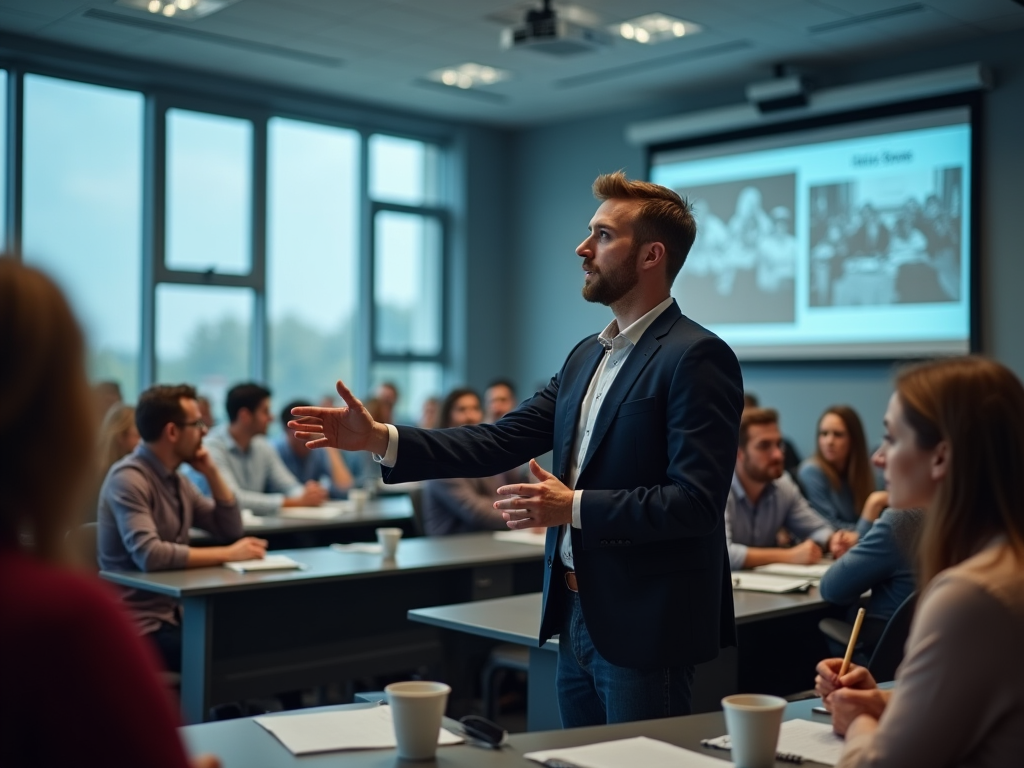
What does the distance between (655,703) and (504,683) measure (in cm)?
280

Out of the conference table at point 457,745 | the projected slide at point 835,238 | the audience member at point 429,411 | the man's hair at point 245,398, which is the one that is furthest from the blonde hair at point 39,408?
the audience member at point 429,411

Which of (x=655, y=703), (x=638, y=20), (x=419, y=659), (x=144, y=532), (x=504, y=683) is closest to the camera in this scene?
(x=655, y=703)

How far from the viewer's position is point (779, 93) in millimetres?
7266

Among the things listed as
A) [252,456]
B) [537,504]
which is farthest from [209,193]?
[537,504]

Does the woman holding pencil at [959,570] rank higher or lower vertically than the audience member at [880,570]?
higher

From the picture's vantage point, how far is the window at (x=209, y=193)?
7.71m

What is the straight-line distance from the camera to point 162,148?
757 centimetres

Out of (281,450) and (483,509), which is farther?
(281,450)

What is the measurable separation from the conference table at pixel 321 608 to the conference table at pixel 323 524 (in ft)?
2.15

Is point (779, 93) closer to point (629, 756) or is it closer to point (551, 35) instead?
point (551, 35)

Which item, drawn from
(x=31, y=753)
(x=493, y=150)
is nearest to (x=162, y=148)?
(x=493, y=150)

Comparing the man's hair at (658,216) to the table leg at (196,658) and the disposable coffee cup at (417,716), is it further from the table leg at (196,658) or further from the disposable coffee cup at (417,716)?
the table leg at (196,658)

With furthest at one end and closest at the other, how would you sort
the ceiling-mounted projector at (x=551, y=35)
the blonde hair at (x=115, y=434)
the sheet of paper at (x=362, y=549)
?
the ceiling-mounted projector at (x=551, y=35) < the blonde hair at (x=115, y=434) < the sheet of paper at (x=362, y=549)

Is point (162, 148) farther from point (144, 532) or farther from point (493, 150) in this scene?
point (144, 532)
